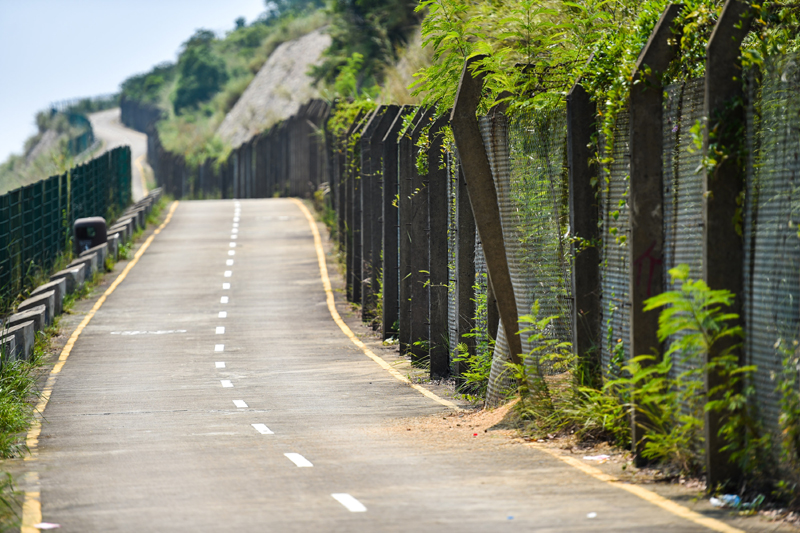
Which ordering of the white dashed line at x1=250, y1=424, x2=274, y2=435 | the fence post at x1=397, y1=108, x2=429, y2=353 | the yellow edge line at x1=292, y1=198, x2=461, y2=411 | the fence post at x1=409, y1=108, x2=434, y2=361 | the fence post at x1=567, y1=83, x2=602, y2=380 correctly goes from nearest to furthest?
the fence post at x1=567, y1=83, x2=602, y2=380 < the white dashed line at x1=250, y1=424, x2=274, y2=435 < the yellow edge line at x1=292, y1=198, x2=461, y2=411 < the fence post at x1=409, y1=108, x2=434, y2=361 < the fence post at x1=397, y1=108, x2=429, y2=353

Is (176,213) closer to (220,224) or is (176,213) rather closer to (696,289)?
(220,224)

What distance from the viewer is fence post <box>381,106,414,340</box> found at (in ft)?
62.1

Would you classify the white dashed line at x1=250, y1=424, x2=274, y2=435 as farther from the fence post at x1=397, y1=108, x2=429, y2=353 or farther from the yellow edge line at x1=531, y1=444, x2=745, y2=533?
the fence post at x1=397, y1=108, x2=429, y2=353

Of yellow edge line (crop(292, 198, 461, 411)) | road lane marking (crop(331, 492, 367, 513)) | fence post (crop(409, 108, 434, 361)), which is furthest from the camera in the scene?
fence post (crop(409, 108, 434, 361))

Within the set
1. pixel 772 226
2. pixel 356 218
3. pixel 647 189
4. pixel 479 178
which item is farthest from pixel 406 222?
pixel 772 226

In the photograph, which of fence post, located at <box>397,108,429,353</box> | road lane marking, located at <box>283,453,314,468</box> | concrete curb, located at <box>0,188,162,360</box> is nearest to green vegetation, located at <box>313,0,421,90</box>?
concrete curb, located at <box>0,188,162,360</box>

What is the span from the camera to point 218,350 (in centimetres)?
1833

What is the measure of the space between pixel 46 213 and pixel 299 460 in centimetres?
1956

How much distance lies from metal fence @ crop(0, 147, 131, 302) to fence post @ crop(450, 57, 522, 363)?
42.3ft

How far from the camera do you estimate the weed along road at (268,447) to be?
740 centimetres

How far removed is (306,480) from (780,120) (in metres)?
4.41

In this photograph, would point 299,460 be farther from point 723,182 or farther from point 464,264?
point 464,264

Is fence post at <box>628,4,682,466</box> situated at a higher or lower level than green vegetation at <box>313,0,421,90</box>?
lower

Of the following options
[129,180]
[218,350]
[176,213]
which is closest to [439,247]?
[218,350]
